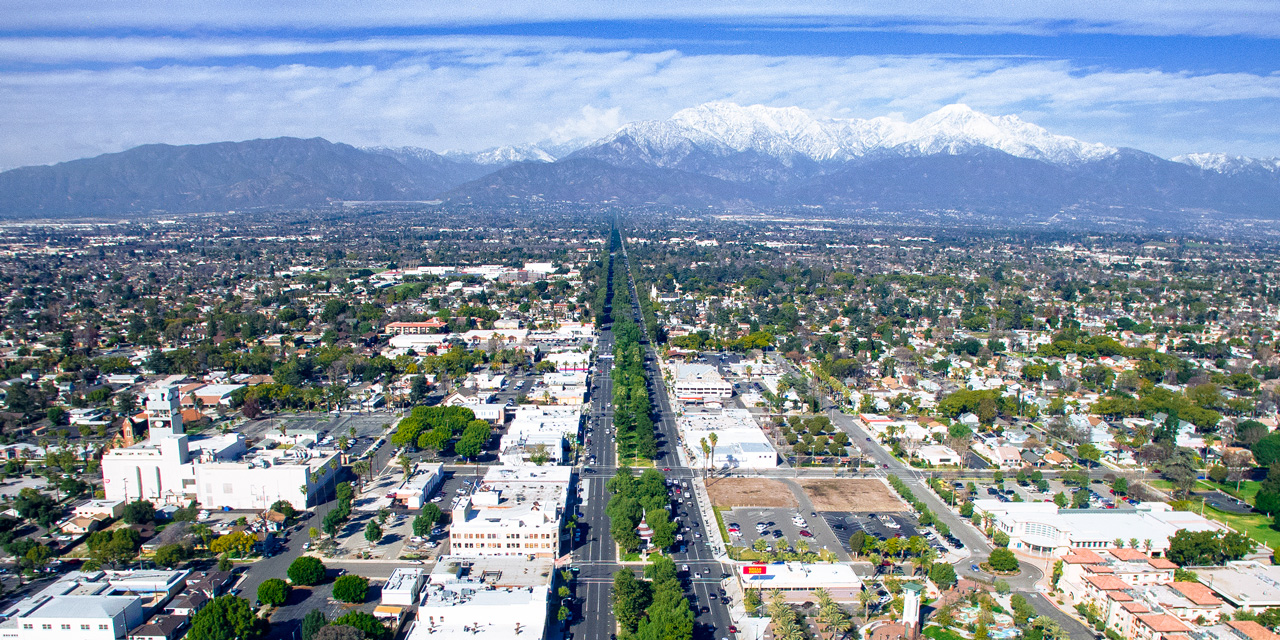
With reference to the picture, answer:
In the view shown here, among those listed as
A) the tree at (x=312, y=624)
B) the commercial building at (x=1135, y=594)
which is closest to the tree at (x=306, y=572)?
the tree at (x=312, y=624)

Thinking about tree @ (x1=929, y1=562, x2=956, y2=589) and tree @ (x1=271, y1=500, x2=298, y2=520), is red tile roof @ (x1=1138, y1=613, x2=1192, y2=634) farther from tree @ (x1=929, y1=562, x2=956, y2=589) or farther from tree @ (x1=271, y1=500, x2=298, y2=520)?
tree @ (x1=271, y1=500, x2=298, y2=520)

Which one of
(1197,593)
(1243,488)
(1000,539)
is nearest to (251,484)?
(1000,539)

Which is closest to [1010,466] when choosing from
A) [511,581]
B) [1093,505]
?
[1093,505]

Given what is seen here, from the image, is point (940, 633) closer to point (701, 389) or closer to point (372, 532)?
point (372, 532)

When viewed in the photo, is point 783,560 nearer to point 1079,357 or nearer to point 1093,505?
point 1093,505

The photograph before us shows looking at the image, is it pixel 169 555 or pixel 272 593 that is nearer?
pixel 272 593
